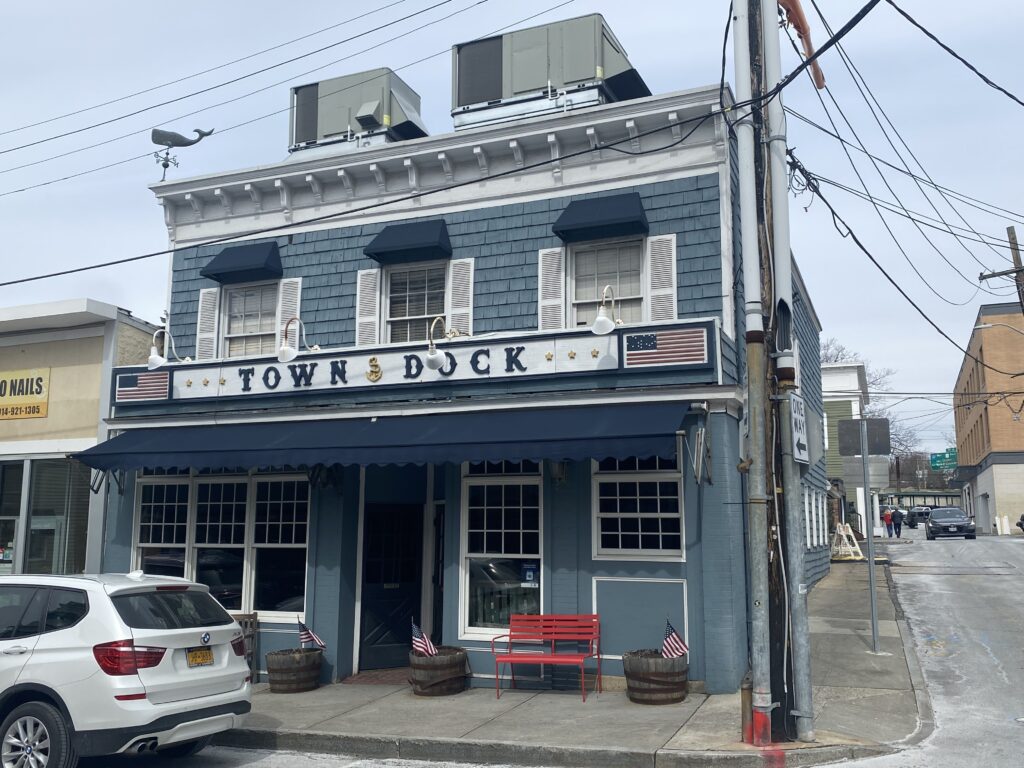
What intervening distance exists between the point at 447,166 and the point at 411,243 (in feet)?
4.09

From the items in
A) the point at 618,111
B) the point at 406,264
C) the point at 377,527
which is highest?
the point at 618,111

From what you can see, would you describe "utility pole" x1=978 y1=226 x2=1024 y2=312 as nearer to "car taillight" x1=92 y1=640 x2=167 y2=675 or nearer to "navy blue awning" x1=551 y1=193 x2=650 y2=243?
"navy blue awning" x1=551 y1=193 x2=650 y2=243

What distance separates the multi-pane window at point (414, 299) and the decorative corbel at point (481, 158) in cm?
143

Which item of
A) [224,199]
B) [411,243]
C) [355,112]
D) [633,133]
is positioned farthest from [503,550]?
[355,112]

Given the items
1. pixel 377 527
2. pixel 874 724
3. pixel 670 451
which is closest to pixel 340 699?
pixel 377 527

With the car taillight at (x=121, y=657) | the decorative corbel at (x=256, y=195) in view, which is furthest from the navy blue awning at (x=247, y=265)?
the car taillight at (x=121, y=657)

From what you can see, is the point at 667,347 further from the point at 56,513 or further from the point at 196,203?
the point at 56,513

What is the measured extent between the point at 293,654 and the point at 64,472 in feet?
21.9

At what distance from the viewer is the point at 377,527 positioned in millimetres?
13070

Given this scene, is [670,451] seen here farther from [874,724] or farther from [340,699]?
[340,699]

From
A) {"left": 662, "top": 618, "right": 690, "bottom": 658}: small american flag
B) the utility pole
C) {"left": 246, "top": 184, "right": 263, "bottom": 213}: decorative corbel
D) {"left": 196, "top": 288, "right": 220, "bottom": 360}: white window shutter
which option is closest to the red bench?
{"left": 662, "top": 618, "right": 690, "bottom": 658}: small american flag

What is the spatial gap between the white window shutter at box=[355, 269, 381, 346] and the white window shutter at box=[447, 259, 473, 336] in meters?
1.17

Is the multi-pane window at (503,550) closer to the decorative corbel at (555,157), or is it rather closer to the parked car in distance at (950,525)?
the decorative corbel at (555,157)

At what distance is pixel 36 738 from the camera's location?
7.52m
